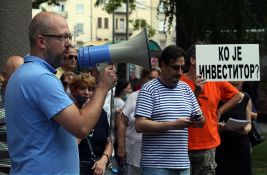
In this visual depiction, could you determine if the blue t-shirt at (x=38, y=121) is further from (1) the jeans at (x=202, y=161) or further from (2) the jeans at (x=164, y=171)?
(1) the jeans at (x=202, y=161)

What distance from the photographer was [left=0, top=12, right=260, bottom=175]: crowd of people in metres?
3.24

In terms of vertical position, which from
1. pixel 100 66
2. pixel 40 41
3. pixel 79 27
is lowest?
pixel 100 66

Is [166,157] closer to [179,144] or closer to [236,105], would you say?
[179,144]

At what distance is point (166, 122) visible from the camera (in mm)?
5223

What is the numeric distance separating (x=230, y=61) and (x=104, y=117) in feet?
7.22

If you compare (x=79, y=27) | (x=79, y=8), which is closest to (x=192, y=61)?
(x=79, y=27)

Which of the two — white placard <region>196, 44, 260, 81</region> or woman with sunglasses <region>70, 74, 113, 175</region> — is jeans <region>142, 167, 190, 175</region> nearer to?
woman with sunglasses <region>70, 74, 113, 175</region>

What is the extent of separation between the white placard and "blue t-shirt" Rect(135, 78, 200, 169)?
1397 millimetres

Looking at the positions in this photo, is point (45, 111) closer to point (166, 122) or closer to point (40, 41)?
point (40, 41)

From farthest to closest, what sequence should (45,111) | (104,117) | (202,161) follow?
(202,161)
(104,117)
(45,111)

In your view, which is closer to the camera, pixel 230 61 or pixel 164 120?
pixel 164 120

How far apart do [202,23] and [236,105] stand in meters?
6.39

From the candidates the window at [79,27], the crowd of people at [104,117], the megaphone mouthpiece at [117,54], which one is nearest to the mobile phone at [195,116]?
the crowd of people at [104,117]

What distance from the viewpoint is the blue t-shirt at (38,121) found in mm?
3203
